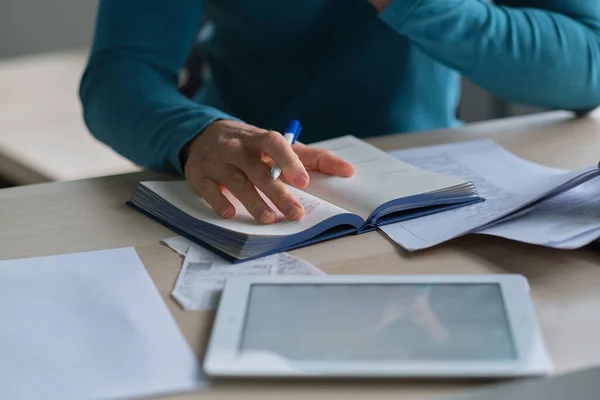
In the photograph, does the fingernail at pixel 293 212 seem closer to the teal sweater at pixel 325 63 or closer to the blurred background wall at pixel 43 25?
the teal sweater at pixel 325 63

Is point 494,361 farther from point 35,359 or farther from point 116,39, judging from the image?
point 116,39

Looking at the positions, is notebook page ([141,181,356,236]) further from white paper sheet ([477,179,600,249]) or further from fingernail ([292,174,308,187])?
white paper sheet ([477,179,600,249])

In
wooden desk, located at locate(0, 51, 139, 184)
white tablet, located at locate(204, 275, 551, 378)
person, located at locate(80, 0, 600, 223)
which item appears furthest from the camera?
wooden desk, located at locate(0, 51, 139, 184)

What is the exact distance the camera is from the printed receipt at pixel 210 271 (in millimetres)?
684

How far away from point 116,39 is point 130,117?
13cm

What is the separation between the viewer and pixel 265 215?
80cm

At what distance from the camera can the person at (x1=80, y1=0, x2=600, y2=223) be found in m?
0.90

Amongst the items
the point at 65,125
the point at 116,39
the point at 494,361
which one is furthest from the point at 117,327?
the point at 65,125

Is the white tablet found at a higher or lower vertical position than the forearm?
higher

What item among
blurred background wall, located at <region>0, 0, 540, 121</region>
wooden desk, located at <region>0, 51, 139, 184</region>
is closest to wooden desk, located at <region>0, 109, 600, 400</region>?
wooden desk, located at <region>0, 51, 139, 184</region>

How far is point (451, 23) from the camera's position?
1.02m

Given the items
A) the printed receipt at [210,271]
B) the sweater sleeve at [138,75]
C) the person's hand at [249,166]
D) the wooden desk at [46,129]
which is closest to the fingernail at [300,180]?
the person's hand at [249,166]

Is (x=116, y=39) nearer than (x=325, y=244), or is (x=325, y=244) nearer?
(x=325, y=244)

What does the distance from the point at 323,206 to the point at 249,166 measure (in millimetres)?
95
